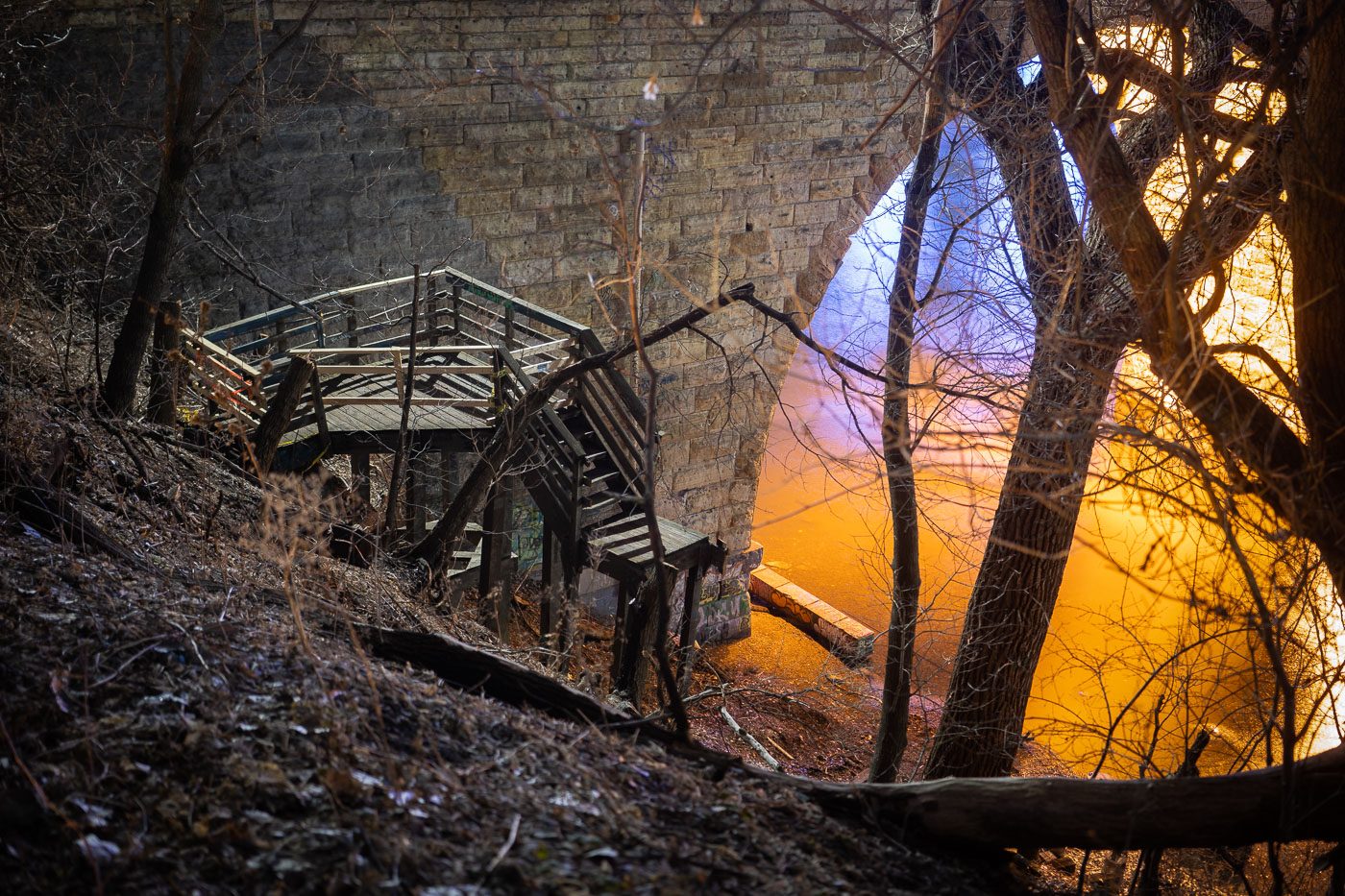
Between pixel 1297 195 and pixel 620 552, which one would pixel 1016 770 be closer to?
pixel 620 552

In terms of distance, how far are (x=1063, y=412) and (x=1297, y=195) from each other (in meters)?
1.42

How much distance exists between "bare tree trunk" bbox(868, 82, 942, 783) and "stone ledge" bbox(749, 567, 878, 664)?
5053 millimetres

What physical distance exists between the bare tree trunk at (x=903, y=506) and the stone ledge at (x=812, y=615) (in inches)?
199

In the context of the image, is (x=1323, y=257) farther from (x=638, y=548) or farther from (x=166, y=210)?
(x=166, y=210)

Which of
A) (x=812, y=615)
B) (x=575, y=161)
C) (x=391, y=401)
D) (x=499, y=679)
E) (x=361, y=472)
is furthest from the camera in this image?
(x=812, y=615)

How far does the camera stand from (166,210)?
22.8 feet

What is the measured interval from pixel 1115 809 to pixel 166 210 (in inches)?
272

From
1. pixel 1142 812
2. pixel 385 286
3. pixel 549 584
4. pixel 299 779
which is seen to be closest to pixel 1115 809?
pixel 1142 812

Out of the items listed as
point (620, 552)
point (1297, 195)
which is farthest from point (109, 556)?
point (1297, 195)

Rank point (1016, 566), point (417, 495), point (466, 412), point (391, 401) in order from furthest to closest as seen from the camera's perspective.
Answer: point (417, 495) → point (466, 412) → point (391, 401) → point (1016, 566)

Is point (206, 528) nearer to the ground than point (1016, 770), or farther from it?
farther from it

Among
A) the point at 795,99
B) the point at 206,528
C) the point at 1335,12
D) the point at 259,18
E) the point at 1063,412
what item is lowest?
the point at 206,528

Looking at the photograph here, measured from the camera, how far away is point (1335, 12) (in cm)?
423

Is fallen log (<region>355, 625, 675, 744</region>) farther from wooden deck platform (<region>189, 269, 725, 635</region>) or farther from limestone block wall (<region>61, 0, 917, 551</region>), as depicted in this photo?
limestone block wall (<region>61, 0, 917, 551</region>)
